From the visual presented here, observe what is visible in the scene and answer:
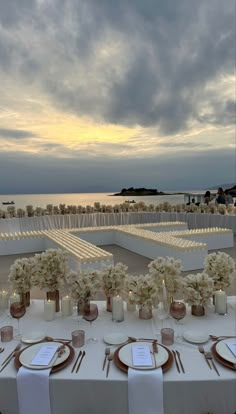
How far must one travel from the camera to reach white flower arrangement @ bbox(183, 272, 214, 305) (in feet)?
5.80

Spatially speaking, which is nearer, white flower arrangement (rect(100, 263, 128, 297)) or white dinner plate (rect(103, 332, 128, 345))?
white dinner plate (rect(103, 332, 128, 345))

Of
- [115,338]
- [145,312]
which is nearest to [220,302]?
[145,312]

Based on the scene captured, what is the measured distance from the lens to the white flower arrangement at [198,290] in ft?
5.80

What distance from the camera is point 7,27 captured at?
6.17 m

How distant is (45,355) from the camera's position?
1.37 meters

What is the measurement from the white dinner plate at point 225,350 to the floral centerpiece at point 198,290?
1.05ft

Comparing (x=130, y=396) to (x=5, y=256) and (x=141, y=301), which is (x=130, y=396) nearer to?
(x=141, y=301)

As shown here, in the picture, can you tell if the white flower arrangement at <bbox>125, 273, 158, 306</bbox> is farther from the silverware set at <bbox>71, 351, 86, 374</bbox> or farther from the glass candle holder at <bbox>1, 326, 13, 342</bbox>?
the glass candle holder at <bbox>1, 326, 13, 342</bbox>

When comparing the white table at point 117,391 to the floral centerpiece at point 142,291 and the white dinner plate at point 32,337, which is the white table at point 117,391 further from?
the floral centerpiece at point 142,291

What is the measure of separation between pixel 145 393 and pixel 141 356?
0.17 m

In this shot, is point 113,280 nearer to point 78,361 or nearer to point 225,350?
point 78,361

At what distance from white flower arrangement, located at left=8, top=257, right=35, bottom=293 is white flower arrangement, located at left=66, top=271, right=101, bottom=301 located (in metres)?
0.39

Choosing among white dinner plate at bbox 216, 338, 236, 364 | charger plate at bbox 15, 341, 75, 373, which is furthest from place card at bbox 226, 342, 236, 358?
charger plate at bbox 15, 341, 75, 373

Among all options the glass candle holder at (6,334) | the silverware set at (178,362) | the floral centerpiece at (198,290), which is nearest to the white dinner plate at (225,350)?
the silverware set at (178,362)
